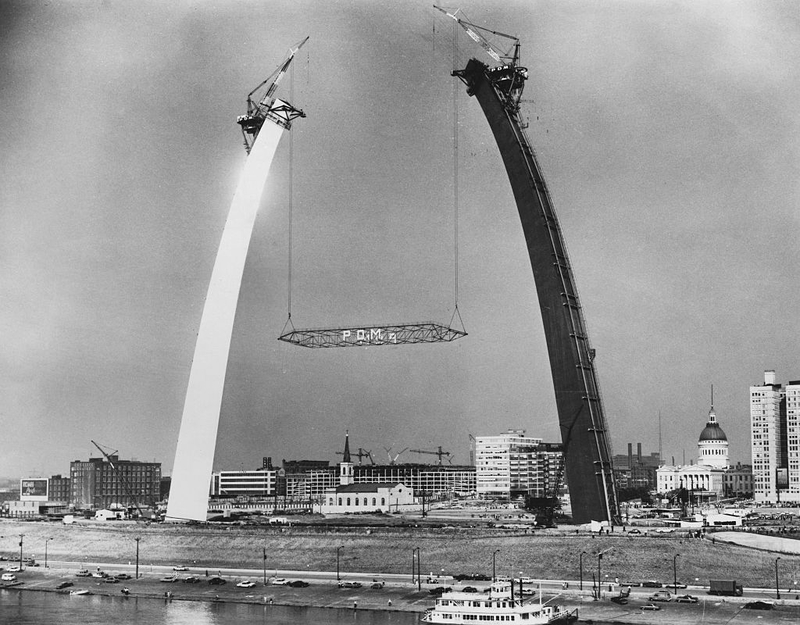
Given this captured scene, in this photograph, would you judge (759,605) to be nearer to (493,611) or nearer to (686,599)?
(686,599)

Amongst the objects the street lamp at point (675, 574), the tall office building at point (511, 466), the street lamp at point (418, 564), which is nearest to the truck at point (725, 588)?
the street lamp at point (675, 574)

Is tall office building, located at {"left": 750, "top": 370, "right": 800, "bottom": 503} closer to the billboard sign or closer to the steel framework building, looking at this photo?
the steel framework building

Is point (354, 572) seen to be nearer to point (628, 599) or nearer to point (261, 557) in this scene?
point (261, 557)

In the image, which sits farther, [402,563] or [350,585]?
[402,563]

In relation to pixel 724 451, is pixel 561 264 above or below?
above

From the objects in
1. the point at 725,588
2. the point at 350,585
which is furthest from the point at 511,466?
the point at 725,588

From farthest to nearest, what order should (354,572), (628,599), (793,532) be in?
(793,532)
(354,572)
(628,599)

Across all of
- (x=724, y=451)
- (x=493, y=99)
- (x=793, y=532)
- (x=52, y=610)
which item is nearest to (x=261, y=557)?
(x=52, y=610)
